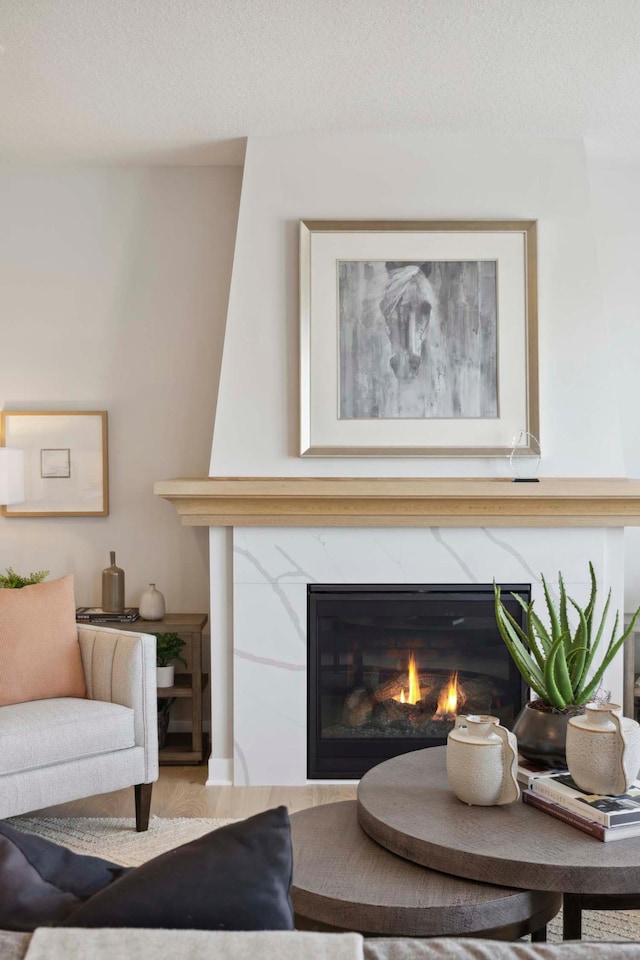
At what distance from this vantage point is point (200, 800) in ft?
11.1

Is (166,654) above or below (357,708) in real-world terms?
above

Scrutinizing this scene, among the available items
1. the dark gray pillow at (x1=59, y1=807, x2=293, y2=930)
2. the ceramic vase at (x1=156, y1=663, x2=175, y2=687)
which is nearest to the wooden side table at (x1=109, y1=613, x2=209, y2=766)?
the ceramic vase at (x1=156, y1=663, x2=175, y2=687)

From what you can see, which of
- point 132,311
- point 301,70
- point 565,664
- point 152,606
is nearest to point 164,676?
point 152,606

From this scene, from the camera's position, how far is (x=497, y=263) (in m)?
3.63

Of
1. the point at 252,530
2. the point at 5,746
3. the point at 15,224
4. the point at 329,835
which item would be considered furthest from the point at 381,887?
the point at 15,224

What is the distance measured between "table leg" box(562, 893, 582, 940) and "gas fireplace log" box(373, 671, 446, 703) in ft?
5.89

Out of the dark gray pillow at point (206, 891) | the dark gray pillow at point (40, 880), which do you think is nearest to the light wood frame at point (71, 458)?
the dark gray pillow at point (40, 880)

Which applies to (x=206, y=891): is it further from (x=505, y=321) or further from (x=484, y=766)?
(x=505, y=321)

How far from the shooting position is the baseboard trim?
356cm

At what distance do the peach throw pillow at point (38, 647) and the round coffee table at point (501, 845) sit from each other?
4.68 feet

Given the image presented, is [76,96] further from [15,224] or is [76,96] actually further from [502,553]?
[502,553]

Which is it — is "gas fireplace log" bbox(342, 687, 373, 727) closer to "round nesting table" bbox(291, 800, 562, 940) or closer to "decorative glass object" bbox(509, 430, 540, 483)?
"decorative glass object" bbox(509, 430, 540, 483)

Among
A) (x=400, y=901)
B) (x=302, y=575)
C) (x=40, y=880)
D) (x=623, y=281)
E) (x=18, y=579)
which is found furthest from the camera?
(x=623, y=281)

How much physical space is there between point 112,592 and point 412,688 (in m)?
1.35
